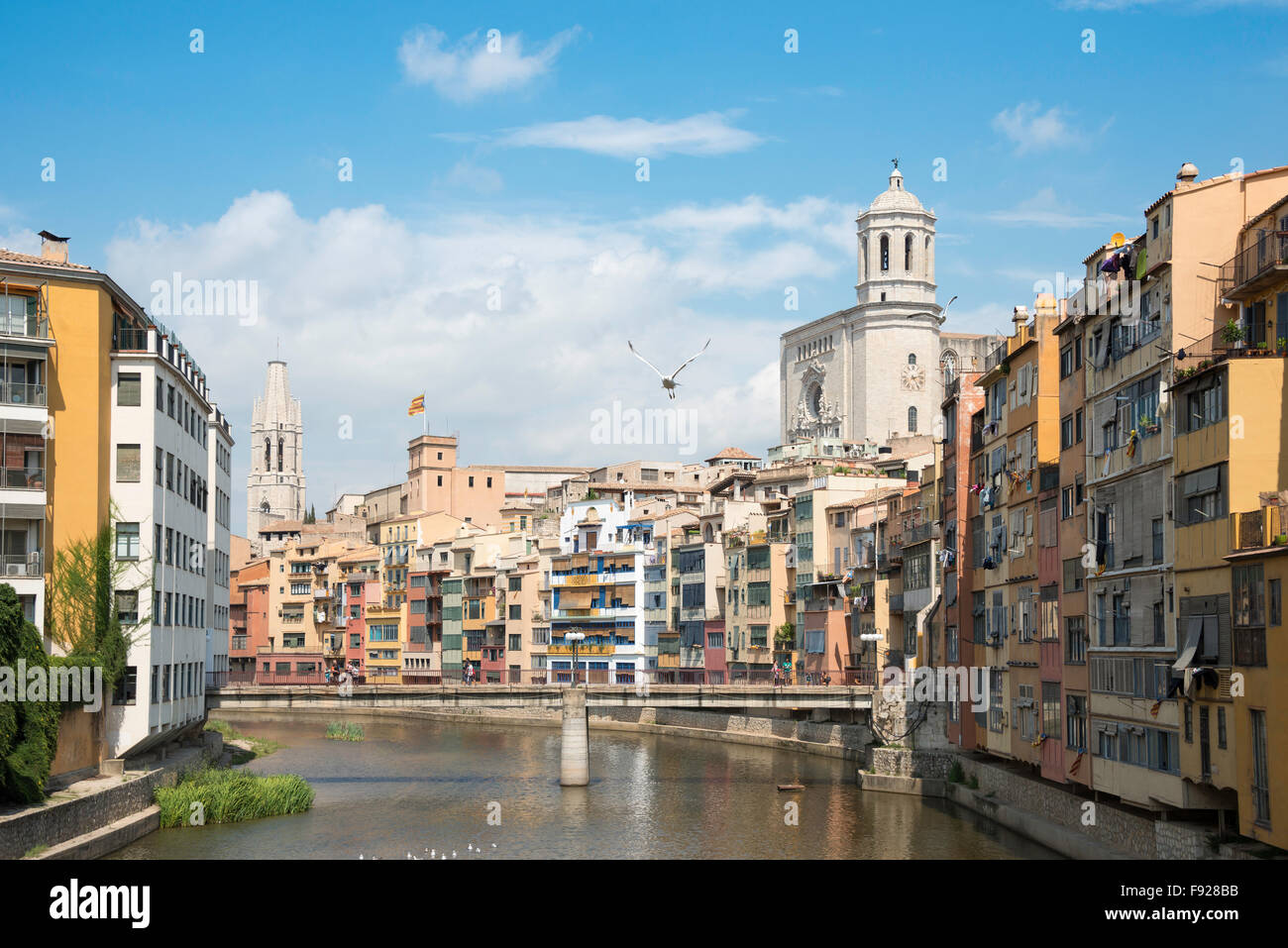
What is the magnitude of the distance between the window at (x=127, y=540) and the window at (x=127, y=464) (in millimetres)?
1496

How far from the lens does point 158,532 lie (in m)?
52.1

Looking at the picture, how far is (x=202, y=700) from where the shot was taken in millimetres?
63594

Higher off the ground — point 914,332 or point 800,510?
point 914,332

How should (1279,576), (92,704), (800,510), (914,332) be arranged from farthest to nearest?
(914,332)
(800,510)
(92,704)
(1279,576)

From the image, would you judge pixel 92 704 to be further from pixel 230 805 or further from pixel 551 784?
pixel 551 784

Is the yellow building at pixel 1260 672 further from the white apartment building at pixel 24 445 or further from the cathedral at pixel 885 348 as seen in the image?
the cathedral at pixel 885 348

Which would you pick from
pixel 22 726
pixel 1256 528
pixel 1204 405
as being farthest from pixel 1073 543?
pixel 22 726

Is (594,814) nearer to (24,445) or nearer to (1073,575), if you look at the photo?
(1073,575)

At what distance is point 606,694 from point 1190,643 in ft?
125

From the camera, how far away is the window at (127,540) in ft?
164

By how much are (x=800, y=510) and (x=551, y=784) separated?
2883 cm
